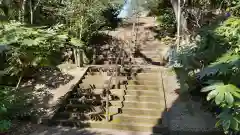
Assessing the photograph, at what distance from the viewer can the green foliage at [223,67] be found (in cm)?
327

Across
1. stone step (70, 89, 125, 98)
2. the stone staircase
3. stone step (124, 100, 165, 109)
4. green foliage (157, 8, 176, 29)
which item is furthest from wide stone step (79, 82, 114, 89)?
green foliage (157, 8, 176, 29)

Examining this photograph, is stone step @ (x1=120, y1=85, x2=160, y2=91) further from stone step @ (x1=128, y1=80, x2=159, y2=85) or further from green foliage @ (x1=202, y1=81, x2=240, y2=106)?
green foliage @ (x1=202, y1=81, x2=240, y2=106)

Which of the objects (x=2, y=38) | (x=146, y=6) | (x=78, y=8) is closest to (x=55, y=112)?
(x=2, y=38)

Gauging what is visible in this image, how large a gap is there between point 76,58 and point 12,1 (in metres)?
2.79

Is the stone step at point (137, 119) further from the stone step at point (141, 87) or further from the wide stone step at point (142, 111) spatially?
the stone step at point (141, 87)

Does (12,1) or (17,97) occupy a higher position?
(12,1)

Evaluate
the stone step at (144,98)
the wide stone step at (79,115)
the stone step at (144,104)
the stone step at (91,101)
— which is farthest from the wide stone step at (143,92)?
the wide stone step at (79,115)

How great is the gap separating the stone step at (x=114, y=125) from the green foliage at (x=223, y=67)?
153 cm

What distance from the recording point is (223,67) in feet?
11.6

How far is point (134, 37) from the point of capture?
1215 cm

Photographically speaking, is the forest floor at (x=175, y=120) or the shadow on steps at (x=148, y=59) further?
the shadow on steps at (x=148, y=59)

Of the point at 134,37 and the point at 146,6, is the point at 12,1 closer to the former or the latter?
the point at 134,37

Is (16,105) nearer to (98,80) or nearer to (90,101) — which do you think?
(90,101)

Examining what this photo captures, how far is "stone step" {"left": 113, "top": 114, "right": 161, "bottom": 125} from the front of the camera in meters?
6.53
